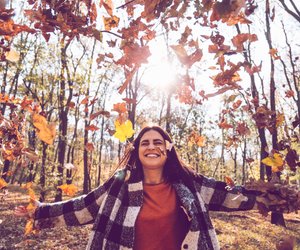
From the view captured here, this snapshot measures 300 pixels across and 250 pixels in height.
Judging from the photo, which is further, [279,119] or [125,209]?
[125,209]

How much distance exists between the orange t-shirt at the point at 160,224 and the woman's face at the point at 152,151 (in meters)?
0.24

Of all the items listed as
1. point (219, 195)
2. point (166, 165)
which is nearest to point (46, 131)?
point (166, 165)

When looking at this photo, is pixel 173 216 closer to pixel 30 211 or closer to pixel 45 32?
pixel 30 211

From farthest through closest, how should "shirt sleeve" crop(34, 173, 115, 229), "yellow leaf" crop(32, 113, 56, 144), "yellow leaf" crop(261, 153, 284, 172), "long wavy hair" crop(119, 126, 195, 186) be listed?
"long wavy hair" crop(119, 126, 195, 186)
"shirt sleeve" crop(34, 173, 115, 229)
"yellow leaf" crop(32, 113, 56, 144)
"yellow leaf" crop(261, 153, 284, 172)

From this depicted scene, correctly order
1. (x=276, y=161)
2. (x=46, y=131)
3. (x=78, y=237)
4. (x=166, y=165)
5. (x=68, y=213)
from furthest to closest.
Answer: (x=78, y=237), (x=166, y=165), (x=68, y=213), (x=46, y=131), (x=276, y=161)

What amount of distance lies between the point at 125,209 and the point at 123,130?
2.00 feet

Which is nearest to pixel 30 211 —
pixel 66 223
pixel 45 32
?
pixel 66 223

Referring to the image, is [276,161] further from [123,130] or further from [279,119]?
[123,130]

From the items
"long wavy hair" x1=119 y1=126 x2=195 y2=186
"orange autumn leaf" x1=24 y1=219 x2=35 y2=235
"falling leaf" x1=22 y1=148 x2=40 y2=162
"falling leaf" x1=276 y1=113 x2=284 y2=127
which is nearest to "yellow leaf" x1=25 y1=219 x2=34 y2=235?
A: "orange autumn leaf" x1=24 y1=219 x2=35 y2=235

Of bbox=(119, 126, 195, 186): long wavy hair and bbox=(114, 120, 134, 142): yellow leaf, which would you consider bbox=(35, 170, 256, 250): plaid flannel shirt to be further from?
bbox=(114, 120, 134, 142): yellow leaf

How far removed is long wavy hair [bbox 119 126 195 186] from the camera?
2535mm

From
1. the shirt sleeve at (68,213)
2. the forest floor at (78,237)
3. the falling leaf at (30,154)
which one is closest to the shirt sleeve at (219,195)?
the shirt sleeve at (68,213)

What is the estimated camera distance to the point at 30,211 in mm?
2271

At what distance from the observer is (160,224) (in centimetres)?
221
